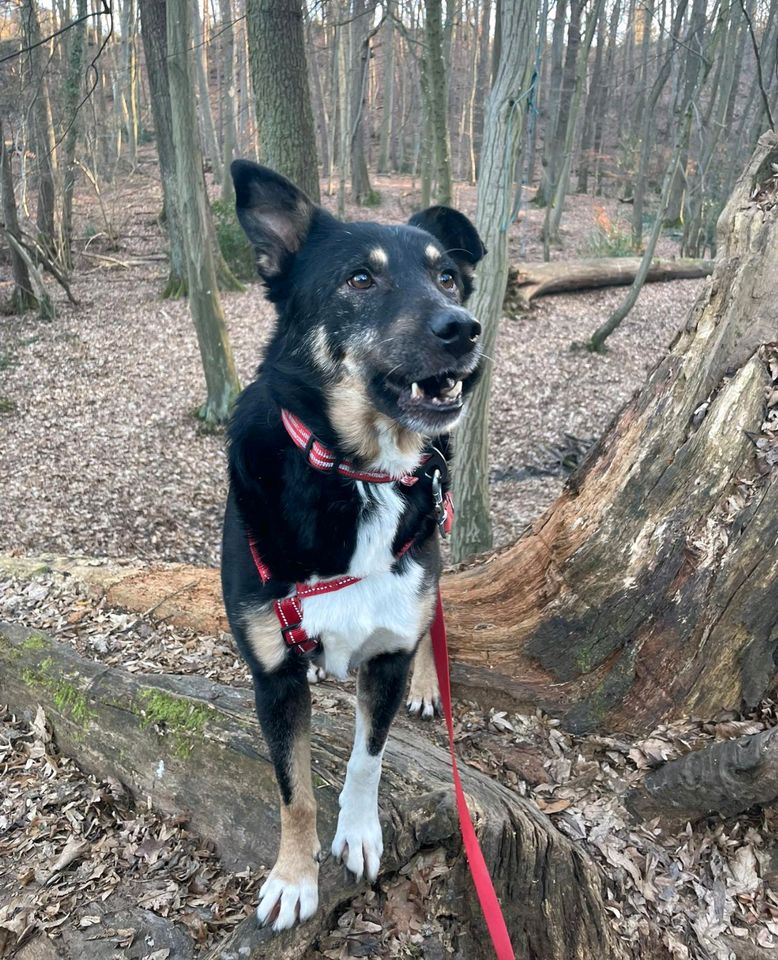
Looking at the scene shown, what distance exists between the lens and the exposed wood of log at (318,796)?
2.57 m

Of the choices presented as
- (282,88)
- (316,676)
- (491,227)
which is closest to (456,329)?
(316,676)

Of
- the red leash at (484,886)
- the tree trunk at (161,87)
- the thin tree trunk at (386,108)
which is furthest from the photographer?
the thin tree trunk at (386,108)

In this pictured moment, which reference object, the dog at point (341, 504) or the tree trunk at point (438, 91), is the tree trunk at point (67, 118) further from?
the dog at point (341, 504)

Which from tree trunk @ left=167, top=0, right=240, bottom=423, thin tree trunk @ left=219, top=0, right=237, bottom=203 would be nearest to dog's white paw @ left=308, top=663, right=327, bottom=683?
tree trunk @ left=167, top=0, right=240, bottom=423

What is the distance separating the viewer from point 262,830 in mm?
2842

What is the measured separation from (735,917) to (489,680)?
1.43m

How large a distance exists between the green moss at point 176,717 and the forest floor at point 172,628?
340 mm

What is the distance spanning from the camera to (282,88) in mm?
8688

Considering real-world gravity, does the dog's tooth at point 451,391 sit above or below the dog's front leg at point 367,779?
above

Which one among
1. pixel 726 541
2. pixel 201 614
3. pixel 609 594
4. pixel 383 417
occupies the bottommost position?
pixel 201 614

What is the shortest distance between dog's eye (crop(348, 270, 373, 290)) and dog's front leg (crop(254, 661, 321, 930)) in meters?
1.48

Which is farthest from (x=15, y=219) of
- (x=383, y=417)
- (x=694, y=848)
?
(x=694, y=848)

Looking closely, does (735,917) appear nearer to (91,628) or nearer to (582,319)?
(91,628)

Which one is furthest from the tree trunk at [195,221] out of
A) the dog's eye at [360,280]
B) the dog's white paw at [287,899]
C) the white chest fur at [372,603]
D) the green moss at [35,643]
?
the dog's white paw at [287,899]
